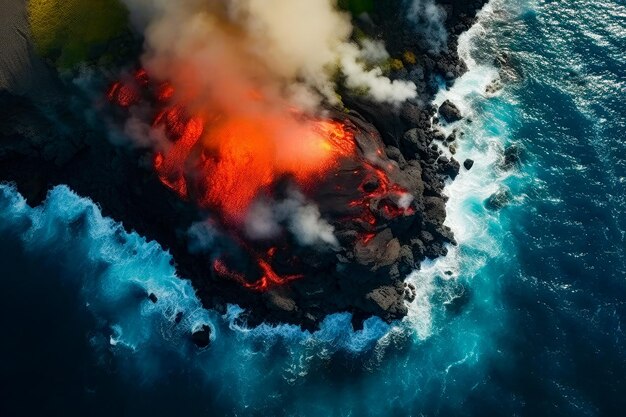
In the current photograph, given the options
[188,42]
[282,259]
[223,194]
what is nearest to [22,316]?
[223,194]

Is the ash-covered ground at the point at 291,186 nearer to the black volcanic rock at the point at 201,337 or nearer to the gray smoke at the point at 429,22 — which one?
the gray smoke at the point at 429,22

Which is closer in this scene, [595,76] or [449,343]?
[449,343]

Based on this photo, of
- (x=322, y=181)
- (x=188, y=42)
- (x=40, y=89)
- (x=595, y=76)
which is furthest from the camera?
(x=595, y=76)

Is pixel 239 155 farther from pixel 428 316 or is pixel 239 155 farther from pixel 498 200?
pixel 498 200

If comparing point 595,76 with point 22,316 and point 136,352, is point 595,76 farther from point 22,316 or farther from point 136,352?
point 22,316

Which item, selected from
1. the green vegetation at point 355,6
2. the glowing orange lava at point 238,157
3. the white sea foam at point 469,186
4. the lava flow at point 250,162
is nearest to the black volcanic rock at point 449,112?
the white sea foam at point 469,186

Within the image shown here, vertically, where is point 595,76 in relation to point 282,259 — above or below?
above

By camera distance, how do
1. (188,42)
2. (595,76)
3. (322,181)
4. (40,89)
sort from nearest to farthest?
(322,181)
(188,42)
(40,89)
(595,76)

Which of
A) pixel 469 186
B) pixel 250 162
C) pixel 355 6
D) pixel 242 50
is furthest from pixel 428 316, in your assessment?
pixel 355 6
